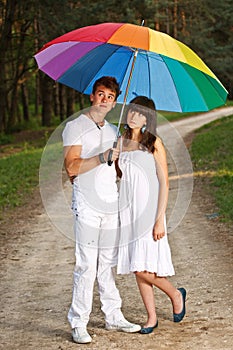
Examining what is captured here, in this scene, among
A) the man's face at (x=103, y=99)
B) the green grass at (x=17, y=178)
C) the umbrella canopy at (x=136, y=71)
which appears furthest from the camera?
the green grass at (x=17, y=178)

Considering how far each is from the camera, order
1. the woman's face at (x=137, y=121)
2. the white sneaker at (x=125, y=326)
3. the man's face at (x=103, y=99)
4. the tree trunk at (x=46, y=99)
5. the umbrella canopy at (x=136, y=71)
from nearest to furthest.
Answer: the man's face at (x=103, y=99) → the woman's face at (x=137, y=121) → the white sneaker at (x=125, y=326) → the umbrella canopy at (x=136, y=71) → the tree trunk at (x=46, y=99)

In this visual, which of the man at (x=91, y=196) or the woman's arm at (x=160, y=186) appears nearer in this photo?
the man at (x=91, y=196)

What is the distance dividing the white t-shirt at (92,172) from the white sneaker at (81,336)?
999mm

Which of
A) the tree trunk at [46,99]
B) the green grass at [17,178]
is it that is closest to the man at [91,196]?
the green grass at [17,178]

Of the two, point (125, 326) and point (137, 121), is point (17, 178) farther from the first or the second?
point (137, 121)

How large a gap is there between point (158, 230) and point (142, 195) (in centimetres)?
32

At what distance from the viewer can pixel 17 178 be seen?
1791cm

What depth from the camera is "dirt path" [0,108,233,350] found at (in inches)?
235

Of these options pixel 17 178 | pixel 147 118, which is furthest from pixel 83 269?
pixel 17 178

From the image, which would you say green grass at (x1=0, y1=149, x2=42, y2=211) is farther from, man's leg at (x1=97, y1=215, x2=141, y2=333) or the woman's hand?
the woman's hand

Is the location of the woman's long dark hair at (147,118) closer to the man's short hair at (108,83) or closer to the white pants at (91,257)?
the man's short hair at (108,83)

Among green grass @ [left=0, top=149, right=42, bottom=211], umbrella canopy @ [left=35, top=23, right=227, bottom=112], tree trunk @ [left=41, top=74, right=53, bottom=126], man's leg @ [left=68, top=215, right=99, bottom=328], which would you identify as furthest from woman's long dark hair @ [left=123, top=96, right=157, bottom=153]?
tree trunk @ [left=41, top=74, right=53, bottom=126]

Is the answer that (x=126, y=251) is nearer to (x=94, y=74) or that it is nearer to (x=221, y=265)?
(x=94, y=74)

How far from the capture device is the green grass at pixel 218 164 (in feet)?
42.4
